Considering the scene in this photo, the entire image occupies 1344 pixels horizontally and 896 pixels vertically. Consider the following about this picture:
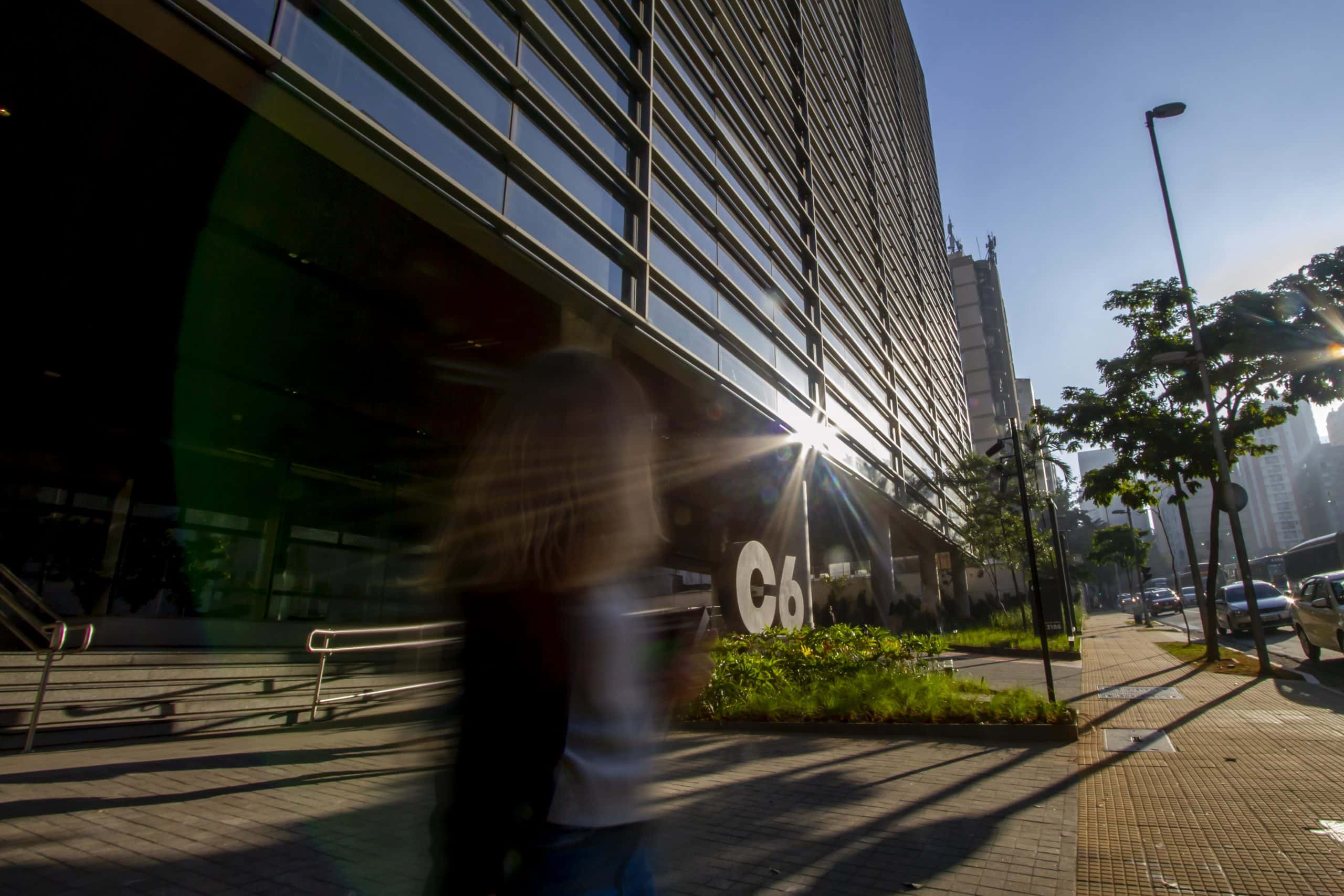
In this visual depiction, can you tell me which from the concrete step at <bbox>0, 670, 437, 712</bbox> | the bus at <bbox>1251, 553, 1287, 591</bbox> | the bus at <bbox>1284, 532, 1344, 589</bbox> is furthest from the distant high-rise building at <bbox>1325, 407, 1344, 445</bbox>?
the concrete step at <bbox>0, 670, 437, 712</bbox>

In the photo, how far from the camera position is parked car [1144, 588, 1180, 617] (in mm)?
46469

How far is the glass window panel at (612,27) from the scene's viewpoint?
12.8 meters

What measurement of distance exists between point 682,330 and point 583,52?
538 cm

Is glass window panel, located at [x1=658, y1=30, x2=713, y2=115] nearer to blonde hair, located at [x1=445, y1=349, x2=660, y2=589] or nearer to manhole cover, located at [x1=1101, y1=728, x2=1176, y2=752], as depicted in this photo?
manhole cover, located at [x1=1101, y1=728, x2=1176, y2=752]

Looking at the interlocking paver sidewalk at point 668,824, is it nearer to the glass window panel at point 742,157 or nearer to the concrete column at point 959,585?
the glass window panel at point 742,157

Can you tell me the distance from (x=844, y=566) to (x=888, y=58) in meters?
34.3

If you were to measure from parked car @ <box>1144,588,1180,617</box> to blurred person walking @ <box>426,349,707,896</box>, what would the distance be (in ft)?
181

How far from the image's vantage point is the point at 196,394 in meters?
13.3

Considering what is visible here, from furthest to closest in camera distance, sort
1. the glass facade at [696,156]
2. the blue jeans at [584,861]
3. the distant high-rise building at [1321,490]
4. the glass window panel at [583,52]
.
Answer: the distant high-rise building at [1321,490]
the glass window panel at [583,52]
the glass facade at [696,156]
the blue jeans at [584,861]

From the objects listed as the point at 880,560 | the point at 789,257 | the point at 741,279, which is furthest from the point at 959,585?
the point at 741,279

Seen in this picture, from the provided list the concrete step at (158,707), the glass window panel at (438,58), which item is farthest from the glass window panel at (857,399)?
the concrete step at (158,707)

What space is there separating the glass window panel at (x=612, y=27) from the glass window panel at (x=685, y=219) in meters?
2.63

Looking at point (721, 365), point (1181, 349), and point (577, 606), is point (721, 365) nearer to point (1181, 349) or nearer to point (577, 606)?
point (1181, 349)

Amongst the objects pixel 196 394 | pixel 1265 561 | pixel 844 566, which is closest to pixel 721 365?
pixel 196 394
